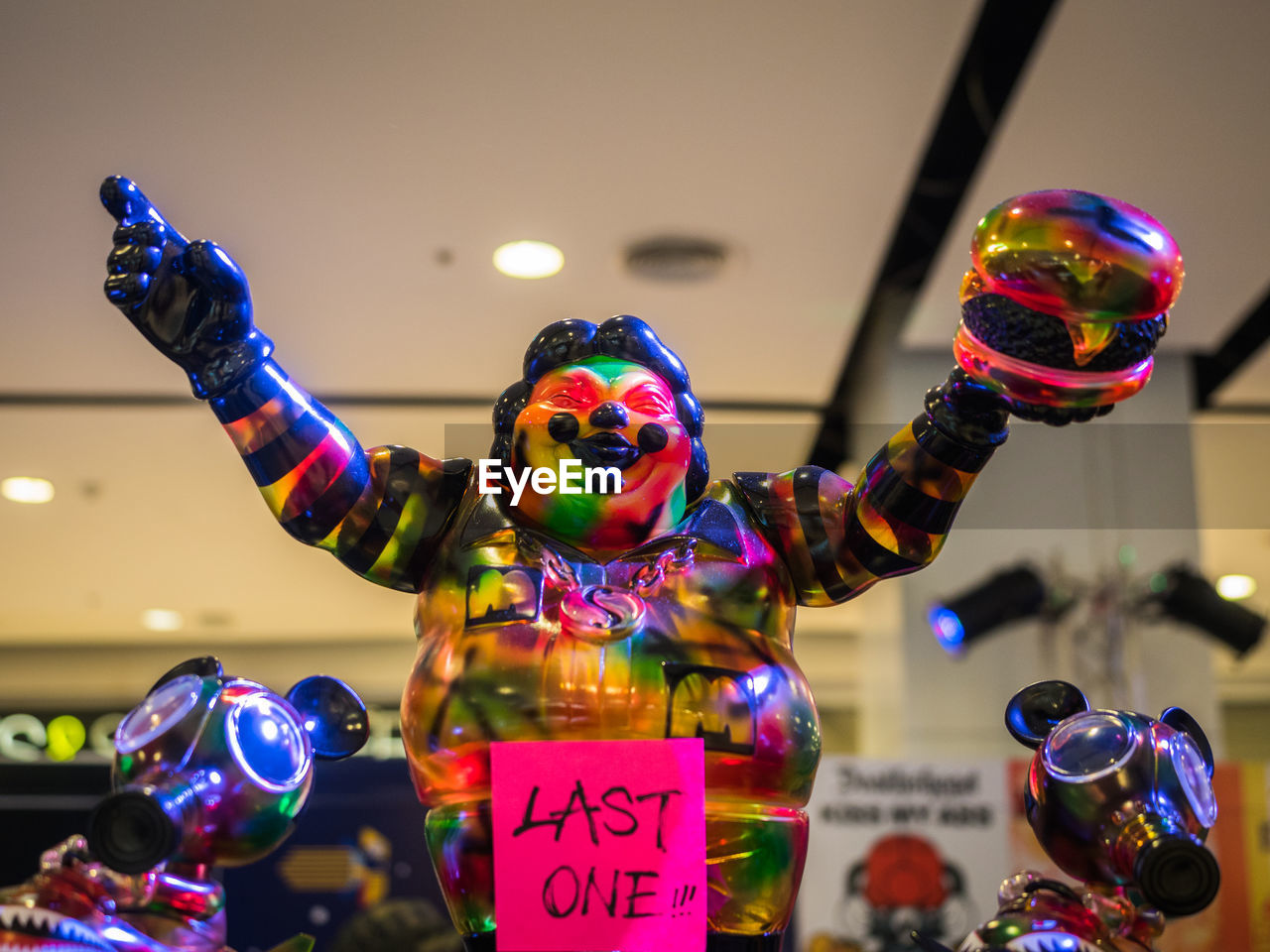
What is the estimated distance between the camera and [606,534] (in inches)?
34.1

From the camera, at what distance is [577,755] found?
76cm

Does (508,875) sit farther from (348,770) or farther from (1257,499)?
(348,770)

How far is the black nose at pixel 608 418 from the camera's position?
0.85m

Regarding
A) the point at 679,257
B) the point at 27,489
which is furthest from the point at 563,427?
the point at 27,489

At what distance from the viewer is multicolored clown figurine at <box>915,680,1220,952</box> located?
75 centimetres

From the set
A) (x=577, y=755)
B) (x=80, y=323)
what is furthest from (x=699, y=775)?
(x=80, y=323)

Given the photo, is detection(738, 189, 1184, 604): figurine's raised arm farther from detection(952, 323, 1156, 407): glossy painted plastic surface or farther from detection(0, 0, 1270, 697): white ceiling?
detection(0, 0, 1270, 697): white ceiling

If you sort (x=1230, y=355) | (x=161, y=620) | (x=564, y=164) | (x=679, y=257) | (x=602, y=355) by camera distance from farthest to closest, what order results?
1. (x=161, y=620)
2. (x=1230, y=355)
3. (x=679, y=257)
4. (x=564, y=164)
5. (x=602, y=355)

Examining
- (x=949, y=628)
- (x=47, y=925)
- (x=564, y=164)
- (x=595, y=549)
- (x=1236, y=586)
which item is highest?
(x=564, y=164)

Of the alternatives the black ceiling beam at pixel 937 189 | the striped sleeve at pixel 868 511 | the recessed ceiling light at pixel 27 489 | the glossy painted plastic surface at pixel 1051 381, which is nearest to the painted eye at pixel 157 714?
the striped sleeve at pixel 868 511

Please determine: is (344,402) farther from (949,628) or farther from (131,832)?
(131,832)

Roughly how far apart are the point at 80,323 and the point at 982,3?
86.6 inches

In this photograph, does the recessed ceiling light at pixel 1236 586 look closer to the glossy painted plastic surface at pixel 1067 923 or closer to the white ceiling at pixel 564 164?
the white ceiling at pixel 564 164

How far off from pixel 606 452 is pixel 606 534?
6 cm
